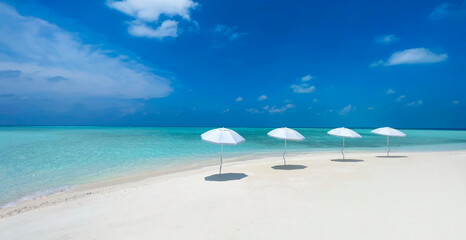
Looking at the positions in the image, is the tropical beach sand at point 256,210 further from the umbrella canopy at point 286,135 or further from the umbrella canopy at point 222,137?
the umbrella canopy at point 286,135

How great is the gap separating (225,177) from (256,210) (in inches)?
160

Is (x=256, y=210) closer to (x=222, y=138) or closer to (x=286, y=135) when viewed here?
(x=222, y=138)

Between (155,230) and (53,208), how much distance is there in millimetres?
3930

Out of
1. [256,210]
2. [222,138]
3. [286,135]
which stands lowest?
[256,210]

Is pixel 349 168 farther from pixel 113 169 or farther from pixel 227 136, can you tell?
pixel 113 169

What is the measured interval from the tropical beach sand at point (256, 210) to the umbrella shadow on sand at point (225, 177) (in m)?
0.36

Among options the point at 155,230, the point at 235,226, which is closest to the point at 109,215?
the point at 155,230

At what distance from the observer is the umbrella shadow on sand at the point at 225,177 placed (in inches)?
362

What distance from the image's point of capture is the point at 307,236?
4273 mm

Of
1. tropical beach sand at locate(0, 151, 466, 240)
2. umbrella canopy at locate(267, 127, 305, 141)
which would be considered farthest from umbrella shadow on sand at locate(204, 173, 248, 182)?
umbrella canopy at locate(267, 127, 305, 141)

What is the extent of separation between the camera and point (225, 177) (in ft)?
31.3

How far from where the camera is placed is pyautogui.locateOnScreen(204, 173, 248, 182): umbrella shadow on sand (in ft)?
30.2

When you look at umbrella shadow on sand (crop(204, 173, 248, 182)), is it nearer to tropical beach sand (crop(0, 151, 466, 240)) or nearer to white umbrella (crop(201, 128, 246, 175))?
tropical beach sand (crop(0, 151, 466, 240))

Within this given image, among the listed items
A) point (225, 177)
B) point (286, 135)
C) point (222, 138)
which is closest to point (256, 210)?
point (222, 138)
